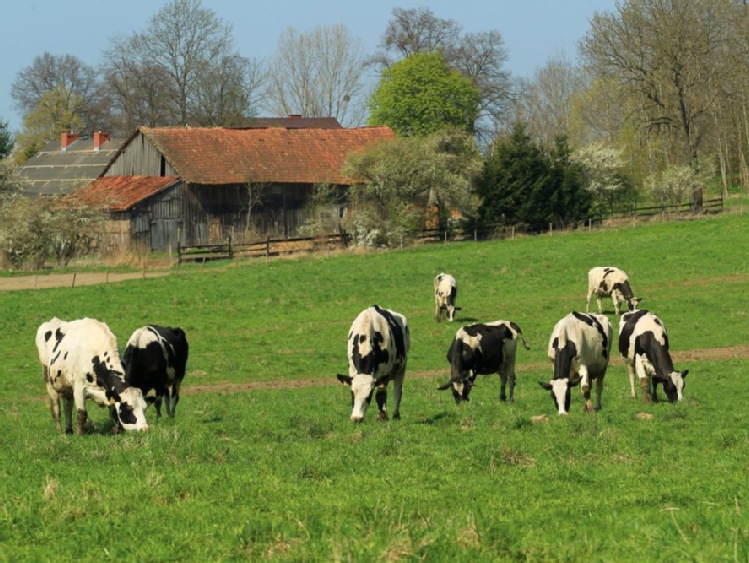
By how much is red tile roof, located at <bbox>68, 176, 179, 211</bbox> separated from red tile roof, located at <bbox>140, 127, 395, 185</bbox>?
1625mm

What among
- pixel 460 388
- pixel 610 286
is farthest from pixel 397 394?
pixel 610 286

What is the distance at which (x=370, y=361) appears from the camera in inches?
668

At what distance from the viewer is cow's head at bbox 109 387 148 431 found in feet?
49.3

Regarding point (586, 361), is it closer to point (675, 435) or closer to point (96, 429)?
point (675, 435)

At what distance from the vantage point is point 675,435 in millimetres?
14609

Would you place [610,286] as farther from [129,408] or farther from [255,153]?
[255,153]

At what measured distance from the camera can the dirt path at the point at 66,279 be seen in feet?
157

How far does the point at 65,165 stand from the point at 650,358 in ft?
264

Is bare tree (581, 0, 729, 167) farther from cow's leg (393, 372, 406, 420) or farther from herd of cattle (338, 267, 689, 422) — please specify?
cow's leg (393, 372, 406, 420)

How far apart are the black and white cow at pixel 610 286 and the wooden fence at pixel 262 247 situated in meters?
24.1

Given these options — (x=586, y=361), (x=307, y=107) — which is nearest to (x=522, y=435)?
(x=586, y=361)

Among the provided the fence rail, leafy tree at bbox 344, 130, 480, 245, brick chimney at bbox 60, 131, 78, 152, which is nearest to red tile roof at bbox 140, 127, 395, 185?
leafy tree at bbox 344, 130, 480, 245

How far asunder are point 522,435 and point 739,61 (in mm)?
73299

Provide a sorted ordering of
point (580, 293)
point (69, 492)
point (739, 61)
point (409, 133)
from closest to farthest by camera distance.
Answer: point (69, 492)
point (580, 293)
point (739, 61)
point (409, 133)
